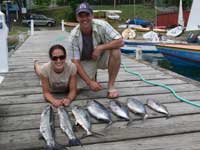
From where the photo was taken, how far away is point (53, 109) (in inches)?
181

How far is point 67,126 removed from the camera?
12.8ft

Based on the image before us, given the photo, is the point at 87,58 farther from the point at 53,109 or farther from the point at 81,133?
the point at 81,133

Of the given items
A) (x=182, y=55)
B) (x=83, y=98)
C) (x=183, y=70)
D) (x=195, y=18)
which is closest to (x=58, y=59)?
(x=83, y=98)

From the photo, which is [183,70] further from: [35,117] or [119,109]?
[35,117]

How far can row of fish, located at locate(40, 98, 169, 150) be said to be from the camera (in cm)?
362

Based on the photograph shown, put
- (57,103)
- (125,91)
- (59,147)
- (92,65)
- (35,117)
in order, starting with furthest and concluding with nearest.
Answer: (125,91) → (92,65) → (57,103) → (35,117) → (59,147)

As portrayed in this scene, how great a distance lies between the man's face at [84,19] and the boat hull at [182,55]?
7770mm

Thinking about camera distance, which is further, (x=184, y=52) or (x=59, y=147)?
(x=184, y=52)

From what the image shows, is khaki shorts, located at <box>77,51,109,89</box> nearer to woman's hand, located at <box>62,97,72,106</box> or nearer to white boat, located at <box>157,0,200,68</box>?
woman's hand, located at <box>62,97,72,106</box>

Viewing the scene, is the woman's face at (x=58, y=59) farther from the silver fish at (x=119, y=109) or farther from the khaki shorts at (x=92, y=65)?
the silver fish at (x=119, y=109)

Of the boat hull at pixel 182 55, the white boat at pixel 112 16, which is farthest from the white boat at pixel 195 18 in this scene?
the white boat at pixel 112 16

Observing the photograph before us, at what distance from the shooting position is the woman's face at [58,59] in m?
4.72

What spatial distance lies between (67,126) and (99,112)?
51cm

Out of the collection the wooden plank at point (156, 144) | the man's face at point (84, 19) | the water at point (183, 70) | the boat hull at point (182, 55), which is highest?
the man's face at point (84, 19)
